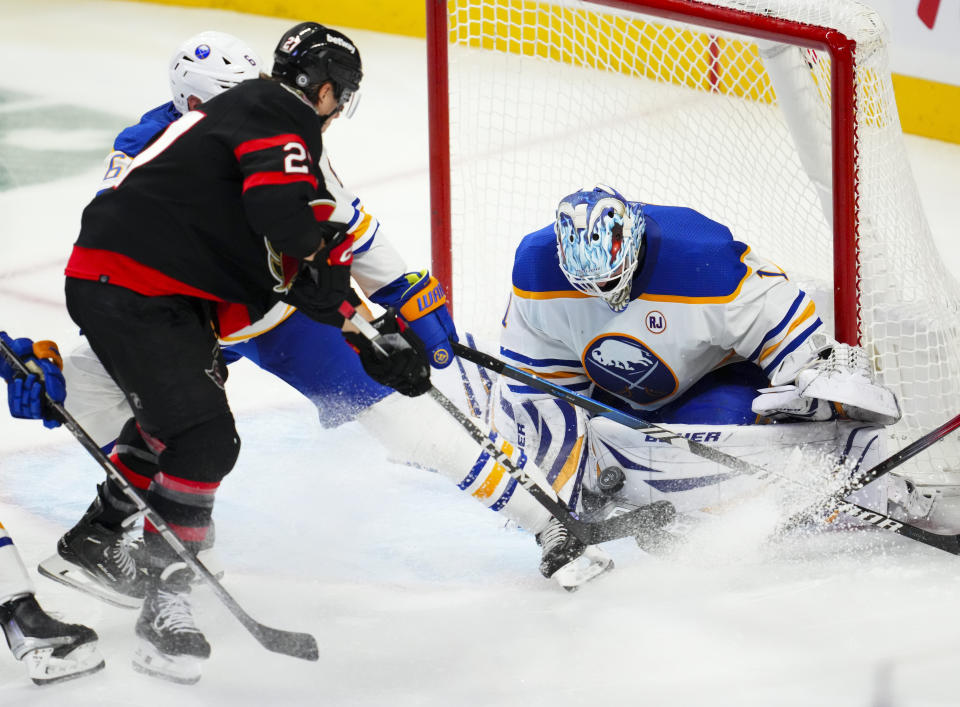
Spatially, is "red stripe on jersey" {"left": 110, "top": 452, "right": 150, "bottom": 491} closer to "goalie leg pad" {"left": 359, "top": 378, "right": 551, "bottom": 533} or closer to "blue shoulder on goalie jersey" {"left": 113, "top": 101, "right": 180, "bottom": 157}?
"goalie leg pad" {"left": 359, "top": 378, "right": 551, "bottom": 533}

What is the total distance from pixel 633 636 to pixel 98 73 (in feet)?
15.2

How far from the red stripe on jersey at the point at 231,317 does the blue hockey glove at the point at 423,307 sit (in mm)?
270

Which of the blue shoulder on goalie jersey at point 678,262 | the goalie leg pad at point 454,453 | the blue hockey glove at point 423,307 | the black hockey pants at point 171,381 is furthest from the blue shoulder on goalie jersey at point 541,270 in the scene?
the black hockey pants at point 171,381

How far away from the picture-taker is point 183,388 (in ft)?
7.61

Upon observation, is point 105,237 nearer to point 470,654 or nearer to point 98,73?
point 470,654

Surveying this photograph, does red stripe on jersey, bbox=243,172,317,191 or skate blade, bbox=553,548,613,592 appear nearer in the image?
red stripe on jersey, bbox=243,172,317,191

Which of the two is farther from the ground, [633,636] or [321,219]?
[321,219]

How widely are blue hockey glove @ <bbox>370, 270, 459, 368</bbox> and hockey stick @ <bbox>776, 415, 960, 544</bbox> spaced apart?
0.79 meters

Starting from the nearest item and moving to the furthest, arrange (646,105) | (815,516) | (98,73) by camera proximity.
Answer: (815,516) → (646,105) → (98,73)

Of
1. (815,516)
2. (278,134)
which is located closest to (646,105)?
(815,516)

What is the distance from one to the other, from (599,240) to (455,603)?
77cm

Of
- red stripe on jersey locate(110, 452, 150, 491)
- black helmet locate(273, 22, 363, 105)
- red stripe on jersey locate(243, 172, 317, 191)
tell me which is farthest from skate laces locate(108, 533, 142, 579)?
black helmet locate(273, 22, 363, 105)

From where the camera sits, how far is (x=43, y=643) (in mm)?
2338

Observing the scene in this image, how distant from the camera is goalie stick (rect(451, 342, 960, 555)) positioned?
2725 millimetres
